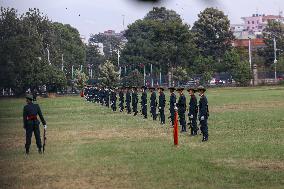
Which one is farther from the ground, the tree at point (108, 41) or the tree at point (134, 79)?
the tree at point (108, 41)

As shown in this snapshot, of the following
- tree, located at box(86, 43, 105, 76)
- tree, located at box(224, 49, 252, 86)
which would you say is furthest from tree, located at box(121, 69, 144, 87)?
A: tree, located at box(86, 43, 105, 76)

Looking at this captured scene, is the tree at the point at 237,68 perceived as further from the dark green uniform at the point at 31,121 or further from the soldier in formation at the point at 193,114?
the dark green uniform at the point at 31,121

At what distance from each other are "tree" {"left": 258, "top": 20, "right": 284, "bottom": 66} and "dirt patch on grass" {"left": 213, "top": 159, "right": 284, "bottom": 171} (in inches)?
3055

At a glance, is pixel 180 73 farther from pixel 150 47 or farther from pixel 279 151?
pixel 279 151

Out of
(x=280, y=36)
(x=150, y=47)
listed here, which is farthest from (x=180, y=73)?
(x=280, y=36)

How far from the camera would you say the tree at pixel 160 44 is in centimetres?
8081

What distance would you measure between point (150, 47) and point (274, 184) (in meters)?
75.1

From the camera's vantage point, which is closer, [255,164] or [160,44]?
[255,164]

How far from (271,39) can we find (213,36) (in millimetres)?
9598

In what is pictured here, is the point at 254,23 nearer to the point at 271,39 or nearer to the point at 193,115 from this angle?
the point at 271,39

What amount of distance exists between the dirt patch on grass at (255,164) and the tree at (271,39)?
255ft

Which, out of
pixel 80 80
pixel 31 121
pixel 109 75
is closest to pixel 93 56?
pixel 109 75

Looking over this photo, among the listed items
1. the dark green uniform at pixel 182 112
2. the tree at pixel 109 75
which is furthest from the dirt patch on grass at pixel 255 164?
the tree at pixel 109 75

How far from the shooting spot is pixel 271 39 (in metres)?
89.8
